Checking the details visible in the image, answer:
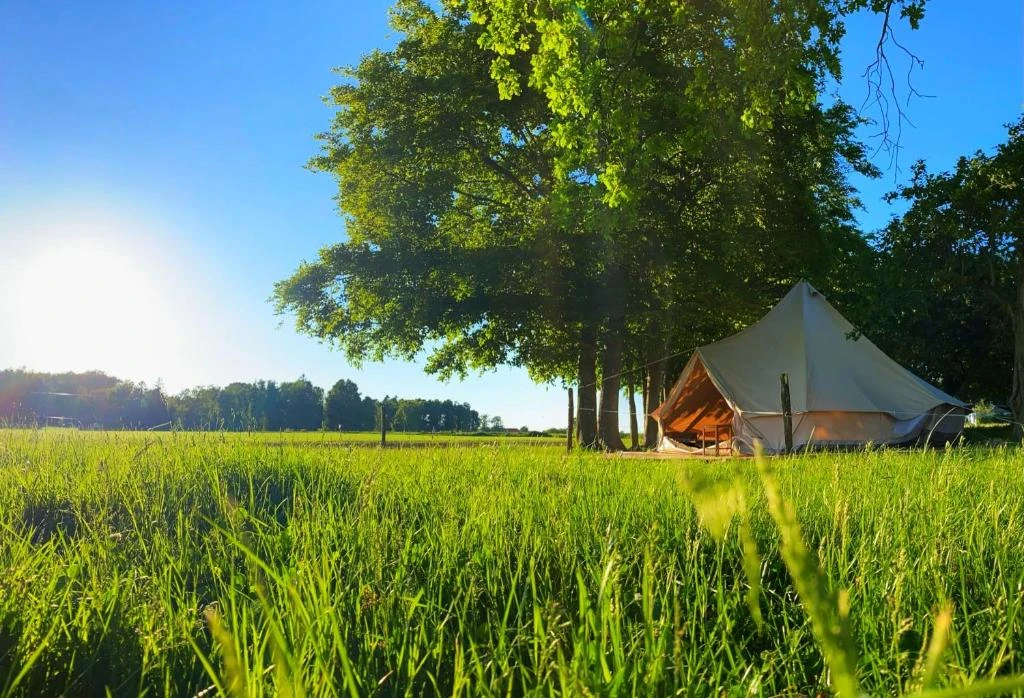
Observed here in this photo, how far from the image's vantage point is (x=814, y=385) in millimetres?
16688

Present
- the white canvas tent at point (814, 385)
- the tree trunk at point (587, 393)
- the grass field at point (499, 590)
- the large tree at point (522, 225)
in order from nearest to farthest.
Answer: the grass field at point (499, 590) → the white canvas tent at point (814, 385) → the large tree at point (522, 225) → the tree trunk at point (587, 393)

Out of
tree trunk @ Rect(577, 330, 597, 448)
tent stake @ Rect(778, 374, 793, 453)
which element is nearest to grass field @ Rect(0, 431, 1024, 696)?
tent stake @ Rect(778, 374, 793, 453)

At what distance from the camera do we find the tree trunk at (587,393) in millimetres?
21156

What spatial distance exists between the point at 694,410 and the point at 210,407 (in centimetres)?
1416

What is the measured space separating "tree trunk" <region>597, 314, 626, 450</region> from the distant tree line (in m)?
3.76

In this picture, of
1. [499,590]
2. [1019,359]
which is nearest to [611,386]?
[1019,359]

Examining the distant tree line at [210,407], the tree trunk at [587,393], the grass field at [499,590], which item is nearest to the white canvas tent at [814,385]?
the tree trunk at [587,393]

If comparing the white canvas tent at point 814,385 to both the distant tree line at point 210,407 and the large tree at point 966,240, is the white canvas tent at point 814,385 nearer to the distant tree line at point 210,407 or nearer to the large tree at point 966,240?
the large tree at point 966,240

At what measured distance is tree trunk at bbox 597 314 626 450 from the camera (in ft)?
69.5

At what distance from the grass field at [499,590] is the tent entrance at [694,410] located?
14.3m

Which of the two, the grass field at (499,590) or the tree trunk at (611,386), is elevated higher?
the tree trunk at (611,386)

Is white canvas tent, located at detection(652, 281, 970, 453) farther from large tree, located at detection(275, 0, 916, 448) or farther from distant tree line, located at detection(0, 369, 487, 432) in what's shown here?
distant tree line, located at detection(0, 369, 487, 432)

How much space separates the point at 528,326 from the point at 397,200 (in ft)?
16.9

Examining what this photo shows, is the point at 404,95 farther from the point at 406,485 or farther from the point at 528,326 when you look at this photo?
the point at 406,485
